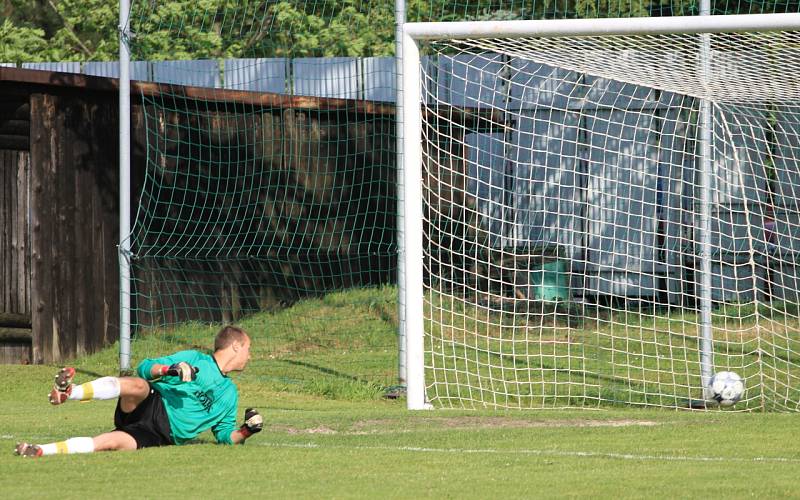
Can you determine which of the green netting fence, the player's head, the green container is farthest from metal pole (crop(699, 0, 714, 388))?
the green container

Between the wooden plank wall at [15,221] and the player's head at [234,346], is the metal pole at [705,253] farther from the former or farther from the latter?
the wooden plank wall at [15,221]

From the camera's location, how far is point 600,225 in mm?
19734

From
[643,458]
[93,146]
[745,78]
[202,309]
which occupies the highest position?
[745,78]

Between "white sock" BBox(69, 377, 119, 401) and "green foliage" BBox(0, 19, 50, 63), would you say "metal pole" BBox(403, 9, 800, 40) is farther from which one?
"green foliage" BBox(0, 19, 50, 63)

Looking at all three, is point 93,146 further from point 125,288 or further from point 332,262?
point 332,262

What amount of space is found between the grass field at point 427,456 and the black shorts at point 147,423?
17cm

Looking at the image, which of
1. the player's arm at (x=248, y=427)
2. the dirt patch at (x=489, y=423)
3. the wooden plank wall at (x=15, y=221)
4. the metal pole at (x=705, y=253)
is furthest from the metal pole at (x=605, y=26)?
the wooden plank wall at (x=15, y=221)

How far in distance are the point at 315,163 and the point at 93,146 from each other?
3.46 meters

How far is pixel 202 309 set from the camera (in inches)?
675

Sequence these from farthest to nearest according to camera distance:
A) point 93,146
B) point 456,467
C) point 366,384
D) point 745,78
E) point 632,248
A: point 632,248, point 93,146, point 366,384, point 745,78, point 456,467

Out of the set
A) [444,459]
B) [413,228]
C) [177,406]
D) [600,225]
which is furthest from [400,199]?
[600,225]

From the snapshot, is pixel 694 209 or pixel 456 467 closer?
pixel 456 467

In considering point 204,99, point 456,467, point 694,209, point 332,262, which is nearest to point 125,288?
point 204,99

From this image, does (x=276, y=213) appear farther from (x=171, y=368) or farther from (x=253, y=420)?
(x=171, y=368)
